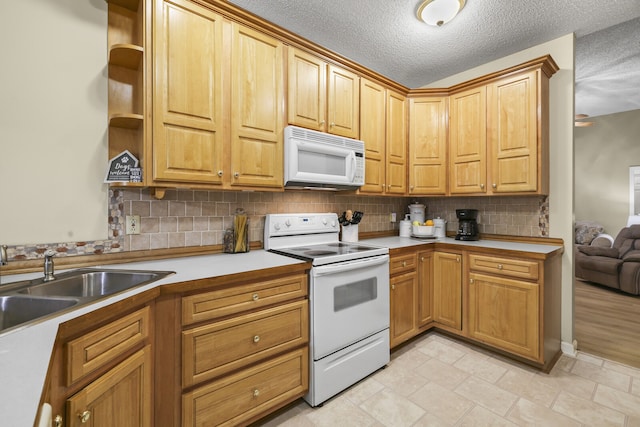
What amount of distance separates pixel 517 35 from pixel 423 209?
183cm

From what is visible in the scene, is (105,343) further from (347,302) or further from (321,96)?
(321,96)

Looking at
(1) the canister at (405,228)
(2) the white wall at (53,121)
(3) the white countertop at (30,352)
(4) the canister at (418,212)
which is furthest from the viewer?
(4) the canister at (418,212)

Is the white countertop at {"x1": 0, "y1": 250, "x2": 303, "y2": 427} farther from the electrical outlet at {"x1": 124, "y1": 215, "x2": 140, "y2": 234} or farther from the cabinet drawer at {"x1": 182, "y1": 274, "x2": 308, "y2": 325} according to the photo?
the electrical outlet at {"x1": 124, "y1": 215, "x2": 140, "y2": 234}

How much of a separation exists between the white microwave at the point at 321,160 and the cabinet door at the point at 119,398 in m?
1.37

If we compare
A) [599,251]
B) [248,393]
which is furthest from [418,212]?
[599,251]

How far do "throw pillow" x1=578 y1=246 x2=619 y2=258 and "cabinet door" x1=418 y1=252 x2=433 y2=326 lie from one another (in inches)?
142

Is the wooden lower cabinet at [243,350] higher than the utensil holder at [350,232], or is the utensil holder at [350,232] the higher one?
the utensil holder at [350,232]

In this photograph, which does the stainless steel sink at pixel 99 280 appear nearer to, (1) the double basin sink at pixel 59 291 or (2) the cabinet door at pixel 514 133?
(1) the double basin sink at pixel 59 291

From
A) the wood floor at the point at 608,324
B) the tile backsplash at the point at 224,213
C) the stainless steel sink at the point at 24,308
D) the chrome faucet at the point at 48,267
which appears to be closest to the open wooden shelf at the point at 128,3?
the tile backsplash at the point at 224,213

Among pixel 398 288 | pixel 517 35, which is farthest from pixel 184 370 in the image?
pixel 517 35

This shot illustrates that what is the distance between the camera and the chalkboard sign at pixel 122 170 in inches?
65.5

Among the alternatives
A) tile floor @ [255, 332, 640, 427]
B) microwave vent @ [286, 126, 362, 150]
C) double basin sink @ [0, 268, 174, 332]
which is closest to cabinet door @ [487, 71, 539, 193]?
microwave vent @ [286, 126, 362, 150]

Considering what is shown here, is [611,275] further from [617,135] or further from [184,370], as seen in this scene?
[184,370]

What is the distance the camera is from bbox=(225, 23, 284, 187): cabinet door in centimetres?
190
